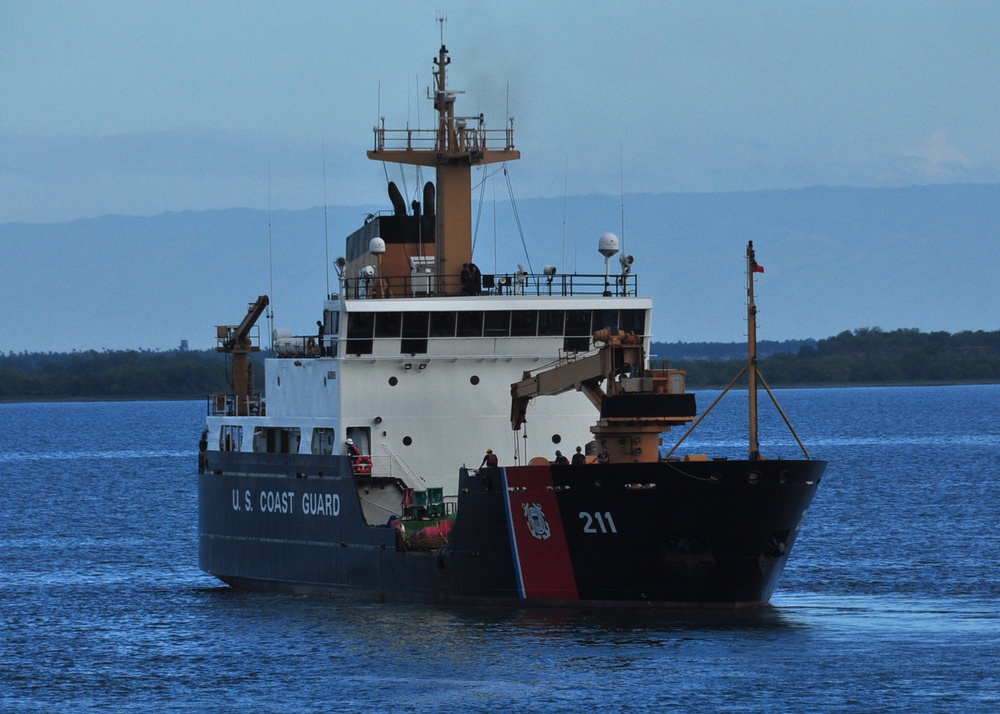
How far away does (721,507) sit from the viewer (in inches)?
1097

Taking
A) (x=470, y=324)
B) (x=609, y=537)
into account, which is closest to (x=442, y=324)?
(x=470, y=324)

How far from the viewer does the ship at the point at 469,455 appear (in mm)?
28125

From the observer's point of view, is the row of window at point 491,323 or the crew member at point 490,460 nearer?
the crew member at point 490,460

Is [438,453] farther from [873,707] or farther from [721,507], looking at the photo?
[873,707]

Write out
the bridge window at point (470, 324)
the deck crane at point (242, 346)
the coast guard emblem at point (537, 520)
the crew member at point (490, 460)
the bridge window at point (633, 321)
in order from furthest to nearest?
the deck crane at point (242, 346) < the bridge window at point (633, 321) < the bridge window at point (470, 324) < the crew member at point (490, 460) < the coast guard emblem at point (537, 520)

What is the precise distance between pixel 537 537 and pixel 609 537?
4.29 ft

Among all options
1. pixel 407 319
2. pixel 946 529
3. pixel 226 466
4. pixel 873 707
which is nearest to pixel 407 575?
pixel 407 319

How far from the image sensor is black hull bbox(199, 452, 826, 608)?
27812 mm

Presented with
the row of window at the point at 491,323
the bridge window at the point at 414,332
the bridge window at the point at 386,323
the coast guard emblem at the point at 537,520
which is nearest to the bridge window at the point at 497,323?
the row of window at the point at 491,323

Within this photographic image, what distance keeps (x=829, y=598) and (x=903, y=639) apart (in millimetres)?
5503

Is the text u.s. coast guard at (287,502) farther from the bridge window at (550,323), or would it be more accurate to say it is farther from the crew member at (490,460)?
the bridge window at (550,323)

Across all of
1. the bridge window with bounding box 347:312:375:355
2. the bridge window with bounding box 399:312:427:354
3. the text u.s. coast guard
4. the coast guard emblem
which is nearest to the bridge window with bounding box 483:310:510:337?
the bridge window with bounding box 399:312:427:354

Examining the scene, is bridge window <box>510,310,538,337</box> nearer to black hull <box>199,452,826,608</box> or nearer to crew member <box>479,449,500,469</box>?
A: crew member <box>479,449,500,469</box>

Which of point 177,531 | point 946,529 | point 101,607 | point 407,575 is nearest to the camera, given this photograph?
point 407,575
